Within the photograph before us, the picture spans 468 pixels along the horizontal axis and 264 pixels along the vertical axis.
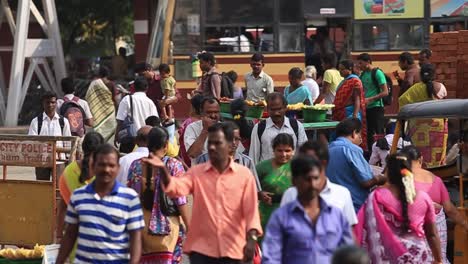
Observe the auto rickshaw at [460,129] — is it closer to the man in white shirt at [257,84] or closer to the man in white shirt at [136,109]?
the man in white shirt at [136,109]

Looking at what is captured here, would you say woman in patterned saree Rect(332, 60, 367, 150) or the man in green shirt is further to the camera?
the man in green shirt

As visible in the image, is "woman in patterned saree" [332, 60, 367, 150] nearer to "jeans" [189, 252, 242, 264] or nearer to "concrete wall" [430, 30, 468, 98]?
"concrete wall" [430, 30, 468, 98]

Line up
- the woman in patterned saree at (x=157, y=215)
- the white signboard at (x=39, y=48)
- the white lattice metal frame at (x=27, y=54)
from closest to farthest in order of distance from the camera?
the woman in patterned saree at (x=157, y=215), the white lattice metal frame at (x=27, y=54), the white signboard at (x=39, y=48)

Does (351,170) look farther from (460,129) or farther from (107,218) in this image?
(107,218)

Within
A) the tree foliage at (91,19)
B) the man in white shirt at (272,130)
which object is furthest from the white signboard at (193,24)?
the tree foliage at (91,19)

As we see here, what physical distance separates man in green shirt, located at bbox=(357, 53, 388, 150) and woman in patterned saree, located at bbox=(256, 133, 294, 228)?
7644 millimetres

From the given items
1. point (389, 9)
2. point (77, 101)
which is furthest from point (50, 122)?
point (389, 9)

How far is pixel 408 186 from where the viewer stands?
8672 mm

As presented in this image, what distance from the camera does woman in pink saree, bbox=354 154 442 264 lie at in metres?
8.69

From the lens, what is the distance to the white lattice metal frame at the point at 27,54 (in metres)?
27.5

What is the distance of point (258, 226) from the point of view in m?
7.93

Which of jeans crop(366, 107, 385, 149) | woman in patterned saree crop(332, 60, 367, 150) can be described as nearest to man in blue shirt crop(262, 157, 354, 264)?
woman in patterned saree crop(332, 60, 367, 150)

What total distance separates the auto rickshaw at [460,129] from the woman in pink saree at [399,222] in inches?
41.0

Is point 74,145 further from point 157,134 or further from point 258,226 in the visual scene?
point 258,226
